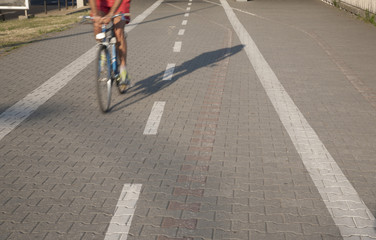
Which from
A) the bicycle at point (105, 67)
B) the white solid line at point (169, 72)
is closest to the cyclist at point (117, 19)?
the bicycle at point (105, 67)

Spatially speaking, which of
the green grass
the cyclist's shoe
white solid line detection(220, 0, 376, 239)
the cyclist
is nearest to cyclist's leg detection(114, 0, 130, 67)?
the cyclist

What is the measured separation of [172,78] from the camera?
881 cm

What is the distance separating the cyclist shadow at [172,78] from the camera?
749 cm

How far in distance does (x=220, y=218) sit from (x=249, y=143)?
182 cm

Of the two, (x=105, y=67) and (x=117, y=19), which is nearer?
(x=105, y=67)

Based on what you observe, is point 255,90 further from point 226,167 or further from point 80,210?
→ point 80,210

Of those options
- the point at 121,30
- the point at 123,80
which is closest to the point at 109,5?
the point at 121,30

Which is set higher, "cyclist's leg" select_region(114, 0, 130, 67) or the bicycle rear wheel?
"cyclist's leg" select_region(114, 0, 130, 67)

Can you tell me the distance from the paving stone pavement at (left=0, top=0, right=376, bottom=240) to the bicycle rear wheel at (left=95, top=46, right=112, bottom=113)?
0.71 ft

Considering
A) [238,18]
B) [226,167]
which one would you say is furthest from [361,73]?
[238,18]

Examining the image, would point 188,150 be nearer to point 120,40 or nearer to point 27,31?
point 120,40

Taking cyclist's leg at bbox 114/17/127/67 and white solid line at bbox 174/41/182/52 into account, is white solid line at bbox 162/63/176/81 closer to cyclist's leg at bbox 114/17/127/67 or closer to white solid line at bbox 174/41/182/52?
cyclist's leg at bbox 114/17/127/67

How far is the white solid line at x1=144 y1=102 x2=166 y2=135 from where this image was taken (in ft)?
19.8

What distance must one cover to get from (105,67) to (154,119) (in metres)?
1.00
